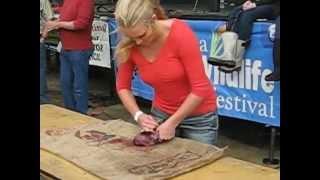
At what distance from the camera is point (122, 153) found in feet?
6.79

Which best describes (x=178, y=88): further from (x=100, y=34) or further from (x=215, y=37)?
(x=100, y=34)

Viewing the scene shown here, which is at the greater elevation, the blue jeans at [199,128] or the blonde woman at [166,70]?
the blonde woman at [166,70]

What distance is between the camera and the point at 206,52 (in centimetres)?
435

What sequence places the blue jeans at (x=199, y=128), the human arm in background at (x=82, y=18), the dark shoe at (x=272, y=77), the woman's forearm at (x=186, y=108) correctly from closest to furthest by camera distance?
the woman's forearm at (x=186, y=108) < the blue jeans at (x=199, y=128) < the dark shoe at (x=272, y=77) < the human arm in background at (x=82, y=18)

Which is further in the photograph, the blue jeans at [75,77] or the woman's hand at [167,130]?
the blue jeans at [75,77]

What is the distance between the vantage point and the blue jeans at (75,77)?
14.9 feet

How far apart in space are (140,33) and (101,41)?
3748 millimetres

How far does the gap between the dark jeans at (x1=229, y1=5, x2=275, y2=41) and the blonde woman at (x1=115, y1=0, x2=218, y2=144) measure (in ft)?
5.76

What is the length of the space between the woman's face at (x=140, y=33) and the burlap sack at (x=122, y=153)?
408 millimetres

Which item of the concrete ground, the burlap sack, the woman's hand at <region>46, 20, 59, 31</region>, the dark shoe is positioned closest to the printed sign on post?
the concrete ground

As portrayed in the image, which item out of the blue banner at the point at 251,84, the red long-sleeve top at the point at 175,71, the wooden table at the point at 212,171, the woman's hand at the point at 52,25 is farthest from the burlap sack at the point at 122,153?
the woman's hand at the point at 52,25

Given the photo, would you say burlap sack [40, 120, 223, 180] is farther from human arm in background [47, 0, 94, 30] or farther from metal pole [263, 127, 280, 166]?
human arm in background [47, 0, 94, 30]

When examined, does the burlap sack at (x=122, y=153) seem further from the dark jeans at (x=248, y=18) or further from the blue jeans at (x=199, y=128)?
the dark jeans at (x=248, y=18)
